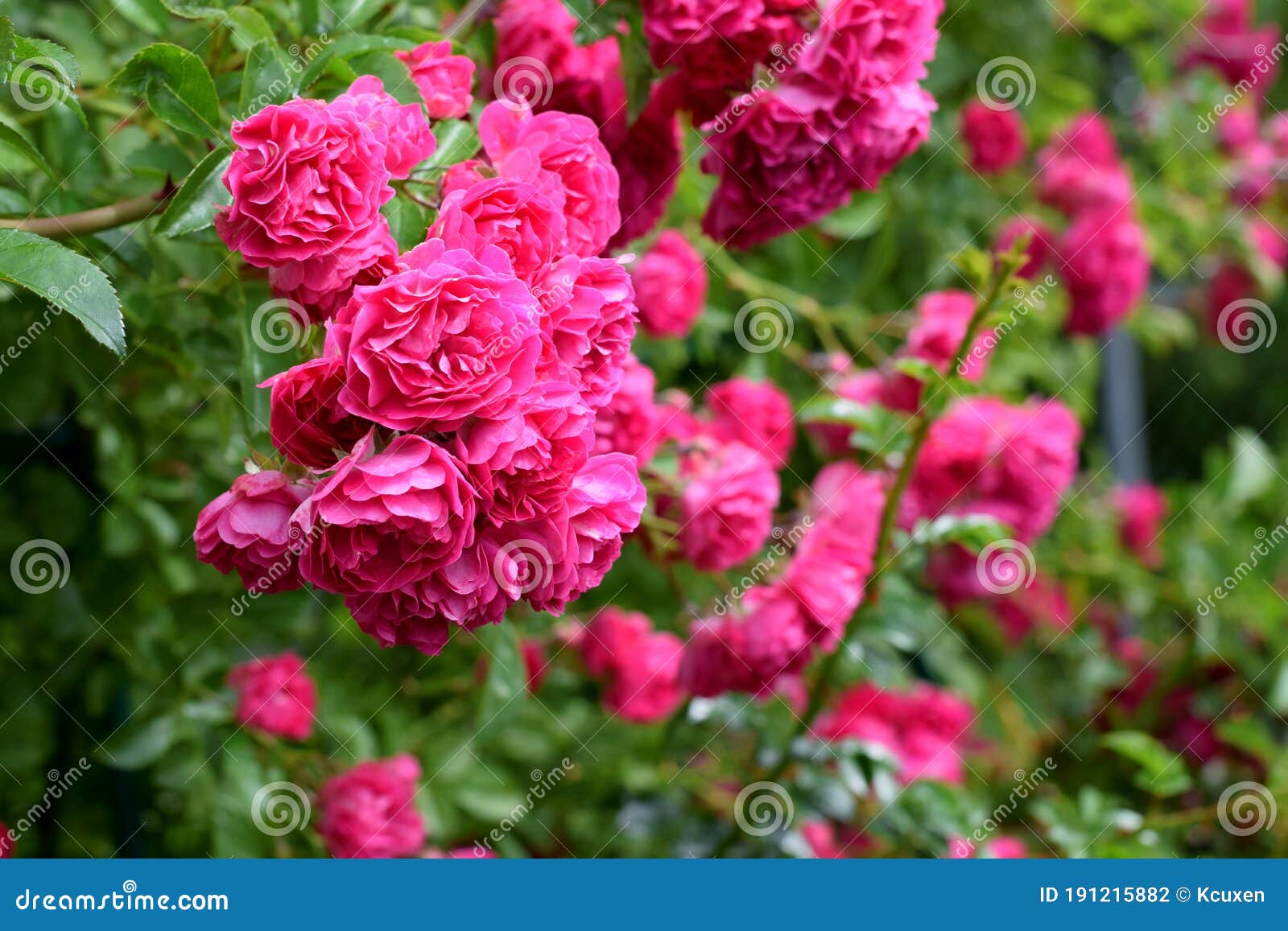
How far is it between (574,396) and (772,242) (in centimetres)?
114

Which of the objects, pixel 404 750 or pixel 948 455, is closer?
pixel 948 455

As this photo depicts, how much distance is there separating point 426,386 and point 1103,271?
159cm

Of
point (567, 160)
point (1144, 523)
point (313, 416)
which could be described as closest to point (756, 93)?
point (567, 160)

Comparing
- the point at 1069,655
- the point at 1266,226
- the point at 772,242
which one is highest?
the point at 1266,226

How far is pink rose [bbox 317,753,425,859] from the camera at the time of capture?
4.15 ft

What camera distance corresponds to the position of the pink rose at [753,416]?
52.0 inches

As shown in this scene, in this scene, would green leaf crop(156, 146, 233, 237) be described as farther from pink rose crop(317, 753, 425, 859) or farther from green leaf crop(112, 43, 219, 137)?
pink rose crop(317, 753, 425, 859)

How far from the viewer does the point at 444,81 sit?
0.85m

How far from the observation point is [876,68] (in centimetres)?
96

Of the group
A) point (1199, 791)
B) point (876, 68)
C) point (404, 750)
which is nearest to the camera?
point (876, 68)

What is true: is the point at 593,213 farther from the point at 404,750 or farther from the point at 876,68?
the point at 404,750

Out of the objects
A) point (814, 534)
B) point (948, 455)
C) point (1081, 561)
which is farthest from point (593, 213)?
point (1081, 561)

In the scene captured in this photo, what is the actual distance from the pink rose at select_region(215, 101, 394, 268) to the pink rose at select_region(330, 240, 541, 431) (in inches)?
2.4

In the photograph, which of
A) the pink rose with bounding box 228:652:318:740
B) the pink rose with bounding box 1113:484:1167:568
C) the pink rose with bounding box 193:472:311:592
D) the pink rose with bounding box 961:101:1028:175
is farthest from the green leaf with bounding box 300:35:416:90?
the pink rose with bounding box 1113:484:1167:568
